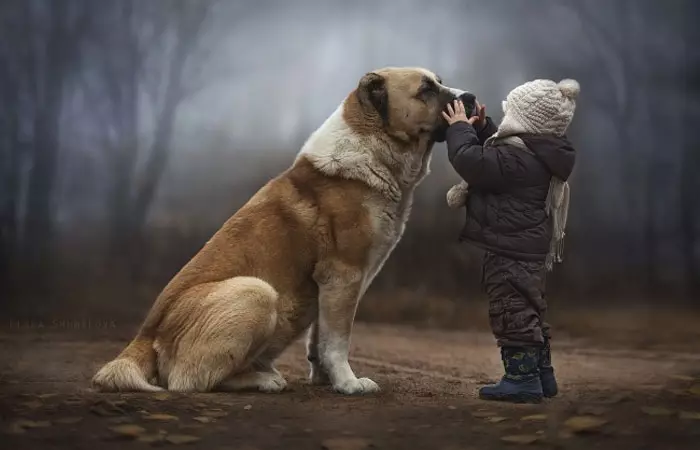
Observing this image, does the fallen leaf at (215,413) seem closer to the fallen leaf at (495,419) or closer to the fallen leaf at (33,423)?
the fallen leaf at (33,423)

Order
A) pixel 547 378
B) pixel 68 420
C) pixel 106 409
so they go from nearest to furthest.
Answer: pixel 68 420 < pixel 106 409 < pixel 547 378

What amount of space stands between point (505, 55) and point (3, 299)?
5.00 m

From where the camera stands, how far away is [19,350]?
19.8ft

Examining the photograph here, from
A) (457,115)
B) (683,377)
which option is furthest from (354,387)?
(683,377)

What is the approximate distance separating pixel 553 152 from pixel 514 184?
0.74 ft

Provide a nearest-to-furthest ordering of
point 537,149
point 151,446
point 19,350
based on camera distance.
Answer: point 151,446 → point 537,149 → point 19,350

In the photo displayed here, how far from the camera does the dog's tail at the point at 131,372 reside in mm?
3648

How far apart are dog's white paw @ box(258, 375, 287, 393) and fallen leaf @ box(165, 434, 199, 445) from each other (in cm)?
98

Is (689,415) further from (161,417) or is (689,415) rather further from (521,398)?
(161,417)

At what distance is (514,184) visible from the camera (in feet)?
11.9

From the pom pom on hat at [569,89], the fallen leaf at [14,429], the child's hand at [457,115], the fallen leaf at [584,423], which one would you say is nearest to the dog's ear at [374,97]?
the child's hand at [457,115]

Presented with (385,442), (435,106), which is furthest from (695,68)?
(385,442)

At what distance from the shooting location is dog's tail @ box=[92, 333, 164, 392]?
12.0ft

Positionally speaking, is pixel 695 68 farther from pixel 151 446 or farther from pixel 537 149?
pixel 151 446
